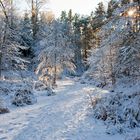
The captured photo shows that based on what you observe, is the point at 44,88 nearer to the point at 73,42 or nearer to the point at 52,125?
the point at 52,125

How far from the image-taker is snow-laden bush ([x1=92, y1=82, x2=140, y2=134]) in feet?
39.8

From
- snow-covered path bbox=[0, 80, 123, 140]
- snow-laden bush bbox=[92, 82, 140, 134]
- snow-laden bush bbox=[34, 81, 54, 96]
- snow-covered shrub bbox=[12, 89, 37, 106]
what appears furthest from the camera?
snow-laden bush bbox=[34, 81, 54, 96]

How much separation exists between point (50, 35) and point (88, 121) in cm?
2715

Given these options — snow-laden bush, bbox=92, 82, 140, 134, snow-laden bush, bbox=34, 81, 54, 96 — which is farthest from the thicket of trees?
snow-laden bush, bbox=34, 81, 54, 96

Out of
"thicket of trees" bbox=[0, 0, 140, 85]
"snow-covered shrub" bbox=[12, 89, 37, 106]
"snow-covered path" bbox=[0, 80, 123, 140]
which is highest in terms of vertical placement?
"thicket of trees" bbox=[0, 0, 140, 85]

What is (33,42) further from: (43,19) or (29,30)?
(43,19)

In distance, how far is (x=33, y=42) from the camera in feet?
174

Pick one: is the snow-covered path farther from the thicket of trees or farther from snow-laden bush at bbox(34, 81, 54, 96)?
snow-laden bush at bbox(34, 81, 54, 96)

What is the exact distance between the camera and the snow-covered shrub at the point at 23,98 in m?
18.9

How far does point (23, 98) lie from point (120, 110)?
7.67 meters

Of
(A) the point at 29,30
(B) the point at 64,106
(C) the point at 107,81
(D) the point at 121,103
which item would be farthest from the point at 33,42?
(D) the point at 121,103

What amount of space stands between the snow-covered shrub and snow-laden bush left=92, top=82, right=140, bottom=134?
204 inches

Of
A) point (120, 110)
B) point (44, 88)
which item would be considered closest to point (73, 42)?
point (44, 88)

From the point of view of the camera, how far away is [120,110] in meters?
13.7
